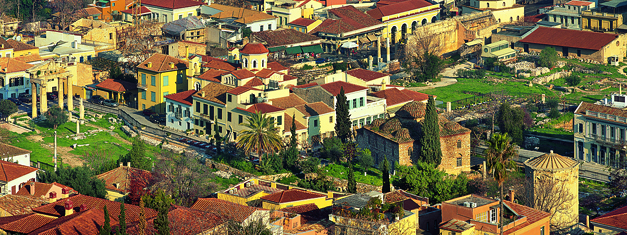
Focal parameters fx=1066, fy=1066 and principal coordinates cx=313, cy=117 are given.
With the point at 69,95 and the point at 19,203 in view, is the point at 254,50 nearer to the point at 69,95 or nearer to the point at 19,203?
the point at 69,95

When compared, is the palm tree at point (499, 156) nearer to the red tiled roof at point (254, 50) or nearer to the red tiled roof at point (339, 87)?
the red tiled roof at point (339, 87)

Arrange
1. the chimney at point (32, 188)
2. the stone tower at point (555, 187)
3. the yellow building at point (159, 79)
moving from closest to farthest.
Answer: the chimney at point (32, 188), the stone tower at point (555, 187), the yellow building at point (159, 79)

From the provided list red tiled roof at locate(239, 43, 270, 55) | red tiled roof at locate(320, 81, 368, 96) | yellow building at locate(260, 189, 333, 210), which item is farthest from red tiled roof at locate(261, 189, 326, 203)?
red tiled roof at locate(239, 43, 270, 55)

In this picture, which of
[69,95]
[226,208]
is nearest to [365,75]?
[69,95]

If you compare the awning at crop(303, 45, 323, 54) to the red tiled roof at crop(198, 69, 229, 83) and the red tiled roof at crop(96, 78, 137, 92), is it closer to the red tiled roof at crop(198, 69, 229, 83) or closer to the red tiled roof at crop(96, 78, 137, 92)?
the red tiled roof at crop(96, 78, 137, 92)

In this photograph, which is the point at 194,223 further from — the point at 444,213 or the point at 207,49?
the point at 207,49

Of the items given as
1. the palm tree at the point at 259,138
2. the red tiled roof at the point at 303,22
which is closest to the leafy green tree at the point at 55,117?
the palm tree at the point at 259,138

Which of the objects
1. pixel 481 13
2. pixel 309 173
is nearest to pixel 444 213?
pixel 309 173
